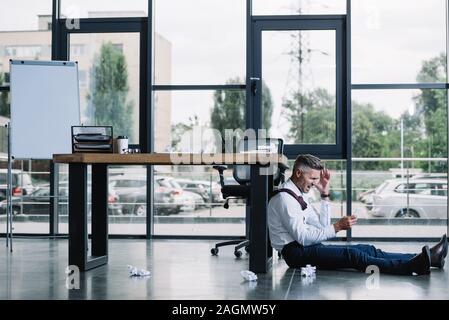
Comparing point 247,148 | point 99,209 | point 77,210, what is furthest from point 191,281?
point 247,148

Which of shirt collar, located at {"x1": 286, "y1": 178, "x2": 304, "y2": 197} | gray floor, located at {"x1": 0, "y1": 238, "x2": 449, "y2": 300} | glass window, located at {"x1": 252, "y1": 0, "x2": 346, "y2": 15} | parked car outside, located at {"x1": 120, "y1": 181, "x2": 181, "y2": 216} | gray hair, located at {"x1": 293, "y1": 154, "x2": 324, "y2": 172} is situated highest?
glass window, located at {"x1": 252, "y1": 0, "x2": 346, "y2": 15}

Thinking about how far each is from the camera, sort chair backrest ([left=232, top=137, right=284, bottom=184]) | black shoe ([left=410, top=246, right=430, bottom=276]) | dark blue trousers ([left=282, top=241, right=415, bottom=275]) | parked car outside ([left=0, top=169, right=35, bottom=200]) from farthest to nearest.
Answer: parked car outside ([left=0, top=169, right=35, bottom=200])
chair backrest ([left=232, top=137, right=284, bottom=184])
dark blue trousers ([left=282, top=241, right=415, bottom=275])
black shoe ([left=410, top=246, right=430, bottom=276])

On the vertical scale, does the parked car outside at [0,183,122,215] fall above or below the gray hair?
below

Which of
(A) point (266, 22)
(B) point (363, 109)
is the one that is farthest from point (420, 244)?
(A) point (266, 22)

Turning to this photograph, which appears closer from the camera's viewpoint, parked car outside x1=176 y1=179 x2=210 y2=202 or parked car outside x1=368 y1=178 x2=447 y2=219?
parked car outside x1=368 y1=178 x2=447 y2=219

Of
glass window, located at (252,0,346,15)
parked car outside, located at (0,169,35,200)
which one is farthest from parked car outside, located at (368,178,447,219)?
parked car outside, located at (0,169,35,200)

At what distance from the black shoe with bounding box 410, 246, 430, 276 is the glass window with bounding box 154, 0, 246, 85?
3025mm

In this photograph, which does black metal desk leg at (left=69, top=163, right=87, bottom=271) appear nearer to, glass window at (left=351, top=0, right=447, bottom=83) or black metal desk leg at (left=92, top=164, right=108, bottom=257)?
black metal desk leg at (left=92, top=164, right=108, bottom=257)

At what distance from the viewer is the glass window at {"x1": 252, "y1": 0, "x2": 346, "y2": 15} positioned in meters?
6.68

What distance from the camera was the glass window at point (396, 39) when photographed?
6586 millimetres

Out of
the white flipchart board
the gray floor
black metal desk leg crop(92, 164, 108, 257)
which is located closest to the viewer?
the gray floor

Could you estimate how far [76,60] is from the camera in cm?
692

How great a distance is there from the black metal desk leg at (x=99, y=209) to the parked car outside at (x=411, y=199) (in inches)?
111
